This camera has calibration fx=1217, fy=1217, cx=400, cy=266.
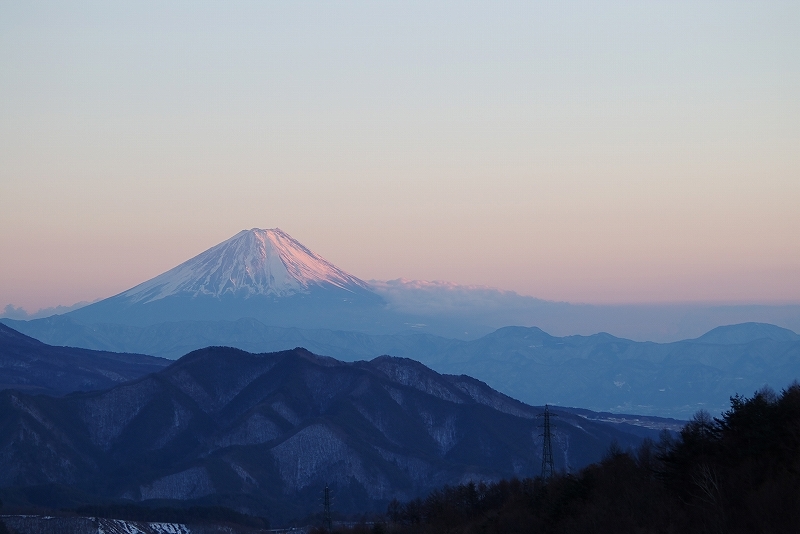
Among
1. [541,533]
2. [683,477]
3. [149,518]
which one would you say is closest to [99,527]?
[149,518]

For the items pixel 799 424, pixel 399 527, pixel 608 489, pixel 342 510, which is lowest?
pixel 342 510

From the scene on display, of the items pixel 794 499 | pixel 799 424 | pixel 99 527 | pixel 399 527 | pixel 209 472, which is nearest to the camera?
pixel 794 499

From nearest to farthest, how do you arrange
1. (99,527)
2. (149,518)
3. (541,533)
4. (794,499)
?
(794,499) → (541,533) → (99,527) → (149,518)

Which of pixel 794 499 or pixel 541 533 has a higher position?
pixel 794 499

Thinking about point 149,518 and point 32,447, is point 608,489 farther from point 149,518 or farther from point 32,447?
point 32,447

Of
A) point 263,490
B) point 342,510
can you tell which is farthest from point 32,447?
point 342,510

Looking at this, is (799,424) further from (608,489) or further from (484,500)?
(484,500)

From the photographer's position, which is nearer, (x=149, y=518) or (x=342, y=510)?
(x=149, y=518)

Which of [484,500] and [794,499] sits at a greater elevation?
[794,499]

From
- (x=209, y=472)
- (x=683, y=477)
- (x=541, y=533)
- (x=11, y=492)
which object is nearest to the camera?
A: (x=683, y=477)
